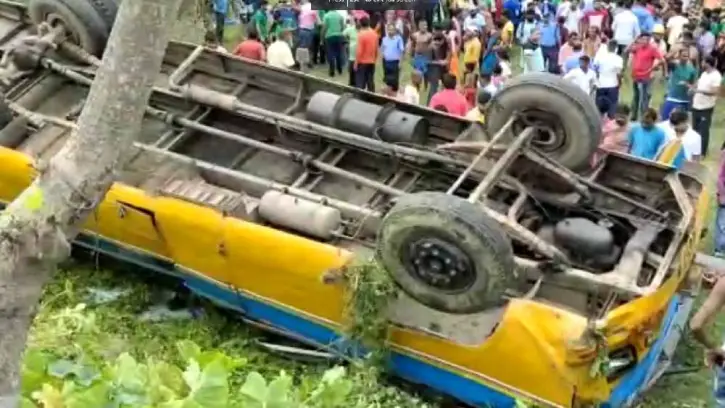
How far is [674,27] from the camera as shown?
12.9 meters

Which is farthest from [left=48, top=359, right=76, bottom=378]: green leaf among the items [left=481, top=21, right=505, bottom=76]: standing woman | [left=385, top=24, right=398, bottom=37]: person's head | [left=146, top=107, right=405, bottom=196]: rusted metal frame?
[left=385, top=24, right=398, bottom=37]: person's head

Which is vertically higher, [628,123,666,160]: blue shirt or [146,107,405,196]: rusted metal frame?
[146,107,405,196]: rusted metal frame

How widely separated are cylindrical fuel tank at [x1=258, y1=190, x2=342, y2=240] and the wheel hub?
76cm

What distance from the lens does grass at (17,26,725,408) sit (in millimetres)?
6336

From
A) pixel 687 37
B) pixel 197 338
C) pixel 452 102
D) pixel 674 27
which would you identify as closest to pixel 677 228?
pixel 197 338

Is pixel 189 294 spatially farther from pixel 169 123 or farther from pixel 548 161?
pixel 548 161

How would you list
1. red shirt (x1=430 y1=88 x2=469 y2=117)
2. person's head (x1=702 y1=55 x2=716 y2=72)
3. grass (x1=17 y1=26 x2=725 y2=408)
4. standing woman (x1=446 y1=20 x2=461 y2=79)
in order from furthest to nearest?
standing woman (x1=446 y1=20 x2=461 y2=79)
person's head (x1=702 y1=55 x2=716 y2=72)
red shirt (x1=430 y1=88 x2=469 y2=117)
grass (x1=17 y1=26 x2=725 y2=408)

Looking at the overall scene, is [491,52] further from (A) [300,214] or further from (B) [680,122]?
(A) [300,214]

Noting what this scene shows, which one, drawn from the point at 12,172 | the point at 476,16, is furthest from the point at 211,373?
the point at 476,16

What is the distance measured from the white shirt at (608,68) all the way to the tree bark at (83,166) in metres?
8.70

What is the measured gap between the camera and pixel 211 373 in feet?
8.96

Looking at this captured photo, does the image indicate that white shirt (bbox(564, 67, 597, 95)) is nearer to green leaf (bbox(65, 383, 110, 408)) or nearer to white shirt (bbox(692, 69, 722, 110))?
white shirt (bbox(692, 69, 722, 110))

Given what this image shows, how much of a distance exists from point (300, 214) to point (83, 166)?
11.9 feet

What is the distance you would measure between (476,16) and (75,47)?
6331 millimetres
